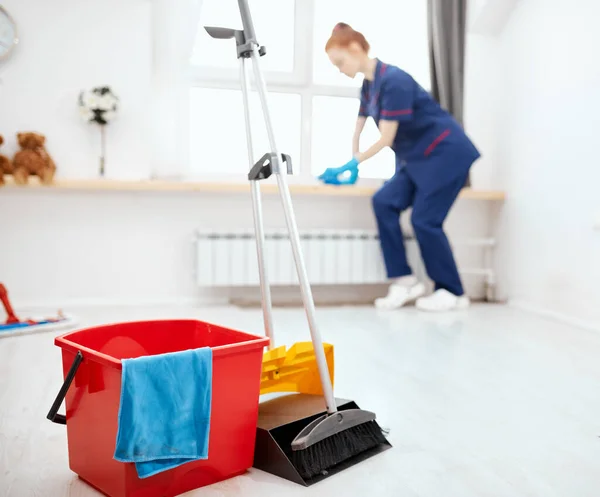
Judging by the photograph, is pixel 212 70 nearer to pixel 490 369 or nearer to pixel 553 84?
pixel 553 84

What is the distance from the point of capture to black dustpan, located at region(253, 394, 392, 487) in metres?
1.13

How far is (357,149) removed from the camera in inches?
135

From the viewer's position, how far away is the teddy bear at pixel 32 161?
296cm

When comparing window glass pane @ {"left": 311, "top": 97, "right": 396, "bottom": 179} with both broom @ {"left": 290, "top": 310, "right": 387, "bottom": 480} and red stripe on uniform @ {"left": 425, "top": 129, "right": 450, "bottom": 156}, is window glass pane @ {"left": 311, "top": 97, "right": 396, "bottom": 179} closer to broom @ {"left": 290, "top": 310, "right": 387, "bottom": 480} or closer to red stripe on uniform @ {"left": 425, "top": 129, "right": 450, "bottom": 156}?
red stripe on uniform @ {"left": 425, "top": 129, "right": 450, "bottom": 156}

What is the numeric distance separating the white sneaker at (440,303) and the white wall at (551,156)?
428 millimetres

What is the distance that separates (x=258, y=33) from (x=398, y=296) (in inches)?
68.4

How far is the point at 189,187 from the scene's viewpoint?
3.16 meters

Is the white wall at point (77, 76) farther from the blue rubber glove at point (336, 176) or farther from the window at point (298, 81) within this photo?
the blue rubber glove at point (336, 176)

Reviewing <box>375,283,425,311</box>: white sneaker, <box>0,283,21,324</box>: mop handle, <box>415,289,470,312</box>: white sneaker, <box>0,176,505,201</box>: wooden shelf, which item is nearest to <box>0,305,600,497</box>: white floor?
<box>0,283,21,324</box>: mop handle

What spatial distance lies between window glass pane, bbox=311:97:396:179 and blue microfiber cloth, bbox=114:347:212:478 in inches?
108

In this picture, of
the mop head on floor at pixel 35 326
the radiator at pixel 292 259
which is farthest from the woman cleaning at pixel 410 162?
the mop head on floor at pixel 35 326

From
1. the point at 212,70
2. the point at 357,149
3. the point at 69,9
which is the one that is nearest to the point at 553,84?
the point at 357,149

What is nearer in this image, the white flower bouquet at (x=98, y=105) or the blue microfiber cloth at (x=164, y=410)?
the blue microfiber cloth at (x=164, y=410)

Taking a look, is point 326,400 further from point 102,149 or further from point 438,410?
point 102,149
